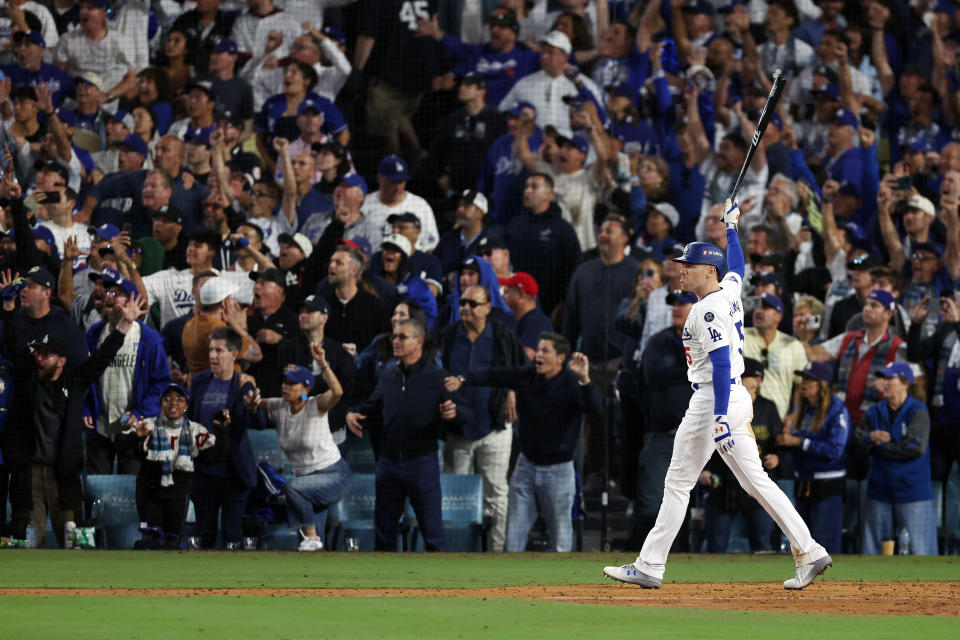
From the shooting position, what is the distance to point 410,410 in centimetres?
1112

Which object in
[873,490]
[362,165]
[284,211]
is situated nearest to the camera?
[873,490]

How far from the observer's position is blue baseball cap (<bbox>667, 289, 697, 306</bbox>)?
36.9 feet

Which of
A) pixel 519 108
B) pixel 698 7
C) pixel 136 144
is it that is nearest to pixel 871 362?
pixel 519 108

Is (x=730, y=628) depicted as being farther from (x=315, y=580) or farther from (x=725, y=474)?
(x=725, y=474)

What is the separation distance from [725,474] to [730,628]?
5.15 meters

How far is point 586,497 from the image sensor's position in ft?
38.9

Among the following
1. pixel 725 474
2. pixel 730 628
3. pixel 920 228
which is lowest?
pixel 730 628

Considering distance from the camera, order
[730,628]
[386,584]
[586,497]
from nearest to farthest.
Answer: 1. [730,628]
2. [386,584]
3. [586,497]

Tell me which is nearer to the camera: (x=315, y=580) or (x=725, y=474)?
(x=315, y=580)

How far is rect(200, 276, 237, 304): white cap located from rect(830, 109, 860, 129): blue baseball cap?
6.35m

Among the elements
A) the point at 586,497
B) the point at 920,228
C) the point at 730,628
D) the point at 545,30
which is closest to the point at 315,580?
the point at 730,628

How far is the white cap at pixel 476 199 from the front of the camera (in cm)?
1320

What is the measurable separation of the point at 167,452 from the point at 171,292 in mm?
1828

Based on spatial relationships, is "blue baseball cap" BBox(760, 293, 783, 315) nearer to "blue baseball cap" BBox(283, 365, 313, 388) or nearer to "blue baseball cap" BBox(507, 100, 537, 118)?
"blue baseball cap" BBox(507, 100, 537, 118)
